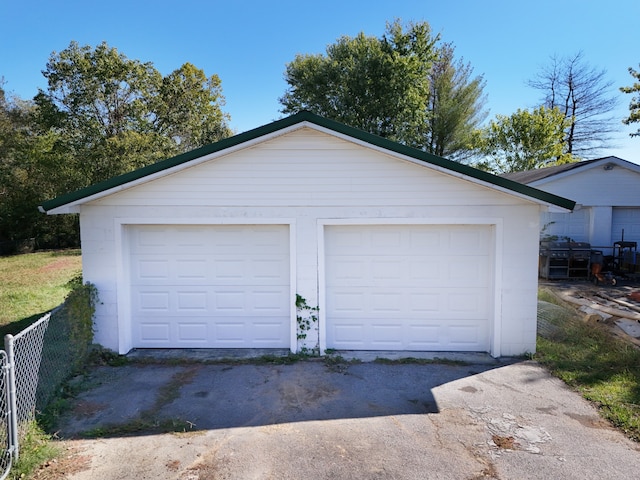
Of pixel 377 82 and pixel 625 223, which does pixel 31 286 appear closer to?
pixel 625 223

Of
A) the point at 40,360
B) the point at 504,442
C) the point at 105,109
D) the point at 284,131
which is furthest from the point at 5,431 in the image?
the point at 105,109

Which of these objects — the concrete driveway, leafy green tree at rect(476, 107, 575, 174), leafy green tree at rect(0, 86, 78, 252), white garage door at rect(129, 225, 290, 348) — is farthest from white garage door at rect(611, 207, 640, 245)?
leafy green tree at rect(0, 86, 78, 252)

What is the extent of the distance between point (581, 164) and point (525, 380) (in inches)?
469

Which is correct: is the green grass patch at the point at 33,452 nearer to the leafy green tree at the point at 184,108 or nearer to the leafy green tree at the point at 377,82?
the leafy green tree at the point at 184,108

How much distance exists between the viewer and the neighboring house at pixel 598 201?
14398 millimetres

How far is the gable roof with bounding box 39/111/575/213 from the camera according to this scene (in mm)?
6297

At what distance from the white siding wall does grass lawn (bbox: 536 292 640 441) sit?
0.65m

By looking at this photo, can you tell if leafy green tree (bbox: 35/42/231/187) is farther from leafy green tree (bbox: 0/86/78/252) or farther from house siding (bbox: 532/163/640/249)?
house siding (bbox: 532/163/640/249)

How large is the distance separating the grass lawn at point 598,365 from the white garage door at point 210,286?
14.2ft

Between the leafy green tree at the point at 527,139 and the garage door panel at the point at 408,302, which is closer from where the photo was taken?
the garage door panel at the point at 408,302

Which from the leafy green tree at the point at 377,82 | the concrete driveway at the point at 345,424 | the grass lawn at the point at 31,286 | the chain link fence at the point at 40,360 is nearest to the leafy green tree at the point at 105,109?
the grass lawn at the point at 31,286

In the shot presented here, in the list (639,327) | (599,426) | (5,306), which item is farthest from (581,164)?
(5,306)

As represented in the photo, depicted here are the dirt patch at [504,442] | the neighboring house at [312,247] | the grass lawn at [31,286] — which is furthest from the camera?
the grass lawn at [31,286]

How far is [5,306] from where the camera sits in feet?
32.7
